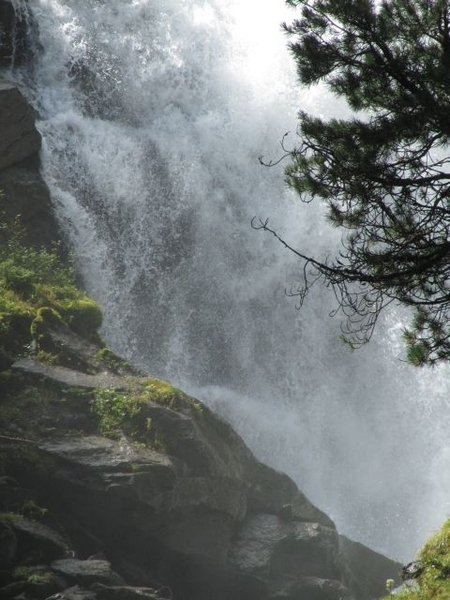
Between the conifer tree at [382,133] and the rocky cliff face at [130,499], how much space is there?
4528mm

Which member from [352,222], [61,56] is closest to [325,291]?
[61,56]

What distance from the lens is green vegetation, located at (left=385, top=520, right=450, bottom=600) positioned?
6426mm

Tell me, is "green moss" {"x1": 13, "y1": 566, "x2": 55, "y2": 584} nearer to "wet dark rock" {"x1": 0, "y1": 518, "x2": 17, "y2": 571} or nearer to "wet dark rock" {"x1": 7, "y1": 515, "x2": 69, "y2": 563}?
"wet dark rock" {"x1": 0, "y1": 518, "x2": 17, "y2": 571}

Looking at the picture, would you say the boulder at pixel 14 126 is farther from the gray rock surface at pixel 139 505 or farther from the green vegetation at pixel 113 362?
the green vegetation at pixel 113 362

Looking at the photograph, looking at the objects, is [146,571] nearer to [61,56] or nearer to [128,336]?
[128,336]

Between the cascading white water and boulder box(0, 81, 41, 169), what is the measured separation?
1.00 metres

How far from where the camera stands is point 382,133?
258 inches

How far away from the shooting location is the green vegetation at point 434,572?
643 centimetres

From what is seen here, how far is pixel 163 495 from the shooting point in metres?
9.98

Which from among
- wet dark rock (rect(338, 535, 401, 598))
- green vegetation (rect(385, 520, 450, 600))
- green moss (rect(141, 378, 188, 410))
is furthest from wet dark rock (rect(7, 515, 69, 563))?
wet dark rock (rect(338, 535, 401, 598))

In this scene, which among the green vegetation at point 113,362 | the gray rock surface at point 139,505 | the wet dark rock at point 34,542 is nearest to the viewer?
the wet dark rock at point 34,542

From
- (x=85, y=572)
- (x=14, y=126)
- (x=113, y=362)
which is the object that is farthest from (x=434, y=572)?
(x=14, y=126)

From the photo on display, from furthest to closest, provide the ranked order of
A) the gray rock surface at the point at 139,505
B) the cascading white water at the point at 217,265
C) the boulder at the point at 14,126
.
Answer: the cascading white water at the point at 217,265, the boulder at the point at 14,126, the gray rock surface at the point at 139,505

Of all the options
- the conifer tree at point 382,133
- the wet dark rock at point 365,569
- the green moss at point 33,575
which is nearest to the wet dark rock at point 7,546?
the green moss at point 33,575
